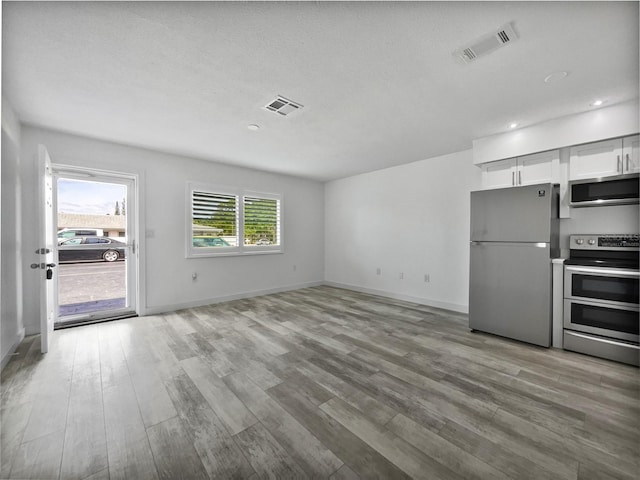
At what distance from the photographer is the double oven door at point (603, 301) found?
2471 mm

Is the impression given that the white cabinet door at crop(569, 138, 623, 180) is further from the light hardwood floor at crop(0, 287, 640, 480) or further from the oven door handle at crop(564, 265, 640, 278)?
the light hardwood floor at crop(0, 287, 640, 480)

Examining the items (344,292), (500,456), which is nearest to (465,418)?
(500,456)

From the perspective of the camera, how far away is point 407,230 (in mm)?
4973

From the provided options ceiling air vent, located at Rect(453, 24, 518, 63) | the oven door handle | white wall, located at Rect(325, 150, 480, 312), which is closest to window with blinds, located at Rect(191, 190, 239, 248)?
white wall, located at Rect(325, 150, 480, 312)

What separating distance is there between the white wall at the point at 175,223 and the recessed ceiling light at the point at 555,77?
179 inches

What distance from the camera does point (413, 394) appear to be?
6.64 feet

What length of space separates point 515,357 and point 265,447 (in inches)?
102

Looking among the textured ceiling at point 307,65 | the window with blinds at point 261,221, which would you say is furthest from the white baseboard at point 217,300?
the textured ceiling at point 307,65

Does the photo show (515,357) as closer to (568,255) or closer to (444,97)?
(568,255)

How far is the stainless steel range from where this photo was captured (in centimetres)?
247

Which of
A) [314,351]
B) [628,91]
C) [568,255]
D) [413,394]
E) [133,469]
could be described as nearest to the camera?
[133,469]

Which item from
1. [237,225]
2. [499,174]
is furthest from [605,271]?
[237,225]

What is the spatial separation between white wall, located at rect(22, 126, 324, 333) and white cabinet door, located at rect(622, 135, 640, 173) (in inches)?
198

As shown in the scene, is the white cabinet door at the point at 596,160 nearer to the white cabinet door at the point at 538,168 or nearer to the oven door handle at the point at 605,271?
the white cabinet door at the point at 538,168
